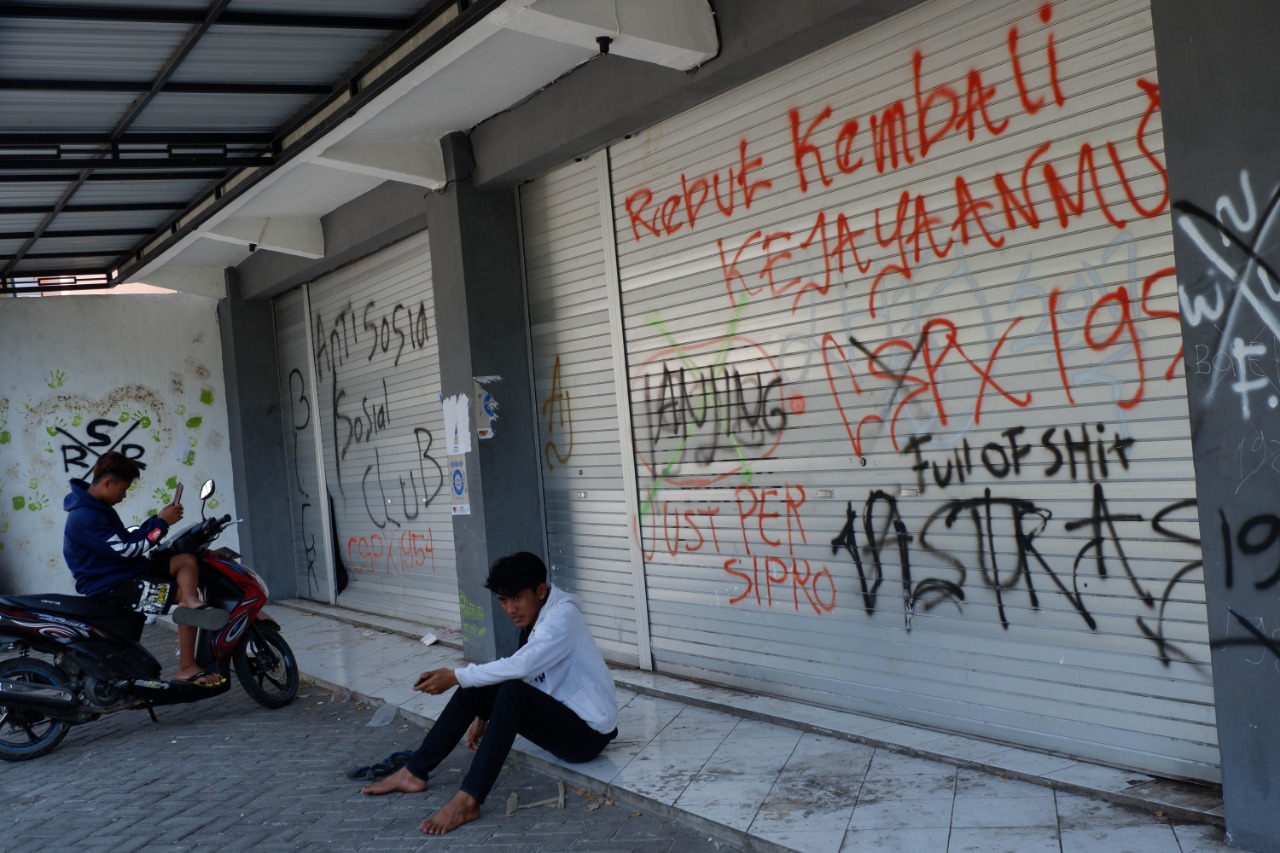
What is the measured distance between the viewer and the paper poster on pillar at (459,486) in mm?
8039

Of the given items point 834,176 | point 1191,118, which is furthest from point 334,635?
point 1191,118

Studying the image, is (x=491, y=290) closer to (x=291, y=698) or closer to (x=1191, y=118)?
(x=291, y=698)

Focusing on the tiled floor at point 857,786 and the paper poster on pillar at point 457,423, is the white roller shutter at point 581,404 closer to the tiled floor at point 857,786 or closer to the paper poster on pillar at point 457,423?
the paper poster on pillar at point 457,423

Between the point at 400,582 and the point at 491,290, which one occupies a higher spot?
the point at 491,290

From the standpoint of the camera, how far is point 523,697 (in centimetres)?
510

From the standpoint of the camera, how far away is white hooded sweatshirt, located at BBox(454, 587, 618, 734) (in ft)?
16.6

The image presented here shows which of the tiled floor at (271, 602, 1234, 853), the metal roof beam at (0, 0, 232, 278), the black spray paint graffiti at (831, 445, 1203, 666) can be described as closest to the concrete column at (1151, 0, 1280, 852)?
the tiled floor at (271, 602, 1234, 853)

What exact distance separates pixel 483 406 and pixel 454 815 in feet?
11.3

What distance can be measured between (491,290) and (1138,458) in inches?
187

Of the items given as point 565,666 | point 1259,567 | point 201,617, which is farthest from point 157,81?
point 1259,567

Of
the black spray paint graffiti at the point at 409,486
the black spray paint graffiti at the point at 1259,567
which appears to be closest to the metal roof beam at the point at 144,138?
the black spray paint graffiti at the point at 409,486

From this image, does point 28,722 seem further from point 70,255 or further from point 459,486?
point 70,255

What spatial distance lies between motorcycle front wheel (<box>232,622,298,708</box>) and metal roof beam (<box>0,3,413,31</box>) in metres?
3.97

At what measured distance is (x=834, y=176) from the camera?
5.73 metres
